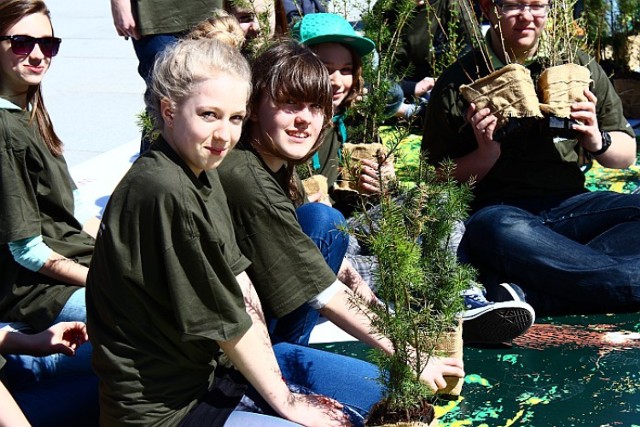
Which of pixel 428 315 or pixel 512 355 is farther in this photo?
pixel 512 355

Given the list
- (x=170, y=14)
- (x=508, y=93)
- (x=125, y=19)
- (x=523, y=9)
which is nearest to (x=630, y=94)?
(x=523, y=9)

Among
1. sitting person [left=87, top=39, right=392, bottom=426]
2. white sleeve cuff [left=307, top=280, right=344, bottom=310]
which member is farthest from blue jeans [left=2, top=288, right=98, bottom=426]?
white sleeve cuff [left=307, top=280, right=344, bottom=310]

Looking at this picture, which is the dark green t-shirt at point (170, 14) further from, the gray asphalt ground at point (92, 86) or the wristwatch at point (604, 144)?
the wristwatch at point (604, 144)

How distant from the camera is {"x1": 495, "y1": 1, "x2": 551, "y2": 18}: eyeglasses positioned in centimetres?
372

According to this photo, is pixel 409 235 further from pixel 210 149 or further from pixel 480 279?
pixel 480 279

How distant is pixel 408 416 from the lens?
94.4 inches

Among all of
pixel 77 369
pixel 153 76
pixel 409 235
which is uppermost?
pixel 153 76

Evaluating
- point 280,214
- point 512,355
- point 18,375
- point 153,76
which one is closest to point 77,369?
point 18,375

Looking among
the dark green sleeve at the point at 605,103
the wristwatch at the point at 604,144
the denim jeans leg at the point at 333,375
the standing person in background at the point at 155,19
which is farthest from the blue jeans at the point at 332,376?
the standing person in background at the point at 155,19

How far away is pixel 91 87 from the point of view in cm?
743

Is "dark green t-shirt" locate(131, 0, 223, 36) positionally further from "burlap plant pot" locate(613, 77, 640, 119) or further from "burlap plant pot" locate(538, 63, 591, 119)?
"burlap plant pot" locate(613, 77, 640, 119)

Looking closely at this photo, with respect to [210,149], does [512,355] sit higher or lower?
lower

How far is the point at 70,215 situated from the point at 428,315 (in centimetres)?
126

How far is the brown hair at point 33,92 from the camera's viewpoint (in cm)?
313
